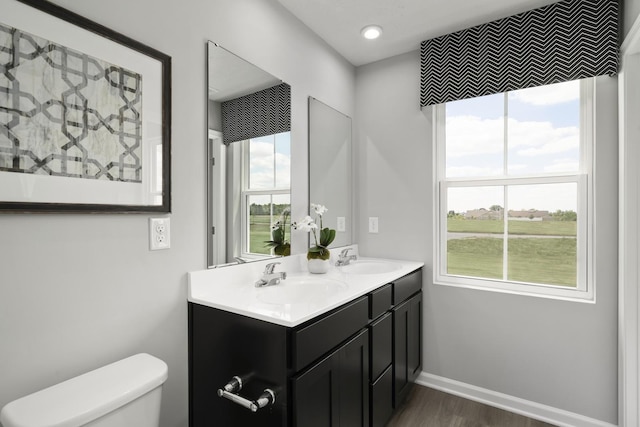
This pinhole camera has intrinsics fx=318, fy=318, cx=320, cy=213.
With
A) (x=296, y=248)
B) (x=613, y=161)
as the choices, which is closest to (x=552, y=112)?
(x=613, y=161)

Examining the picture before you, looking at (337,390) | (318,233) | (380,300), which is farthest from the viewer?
(318,233)

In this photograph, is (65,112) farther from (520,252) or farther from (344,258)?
(520,252)

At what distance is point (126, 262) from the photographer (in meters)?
1.19

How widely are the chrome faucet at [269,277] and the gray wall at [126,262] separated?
31cm

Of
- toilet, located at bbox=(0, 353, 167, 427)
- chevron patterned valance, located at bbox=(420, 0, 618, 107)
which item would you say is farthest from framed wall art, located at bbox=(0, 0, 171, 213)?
chevron patterned valance, located at bbox=(420, 0, 618, 107)

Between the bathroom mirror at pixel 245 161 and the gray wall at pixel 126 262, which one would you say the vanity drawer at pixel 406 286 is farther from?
the gray wall at pixel 126 262

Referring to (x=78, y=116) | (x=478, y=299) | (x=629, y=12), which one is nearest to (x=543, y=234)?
(x=478, y=299)

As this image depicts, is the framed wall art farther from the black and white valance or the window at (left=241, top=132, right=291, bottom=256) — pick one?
the window at (left=241, top=132, right=291, bottom=256)

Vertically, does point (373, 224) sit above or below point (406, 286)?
above

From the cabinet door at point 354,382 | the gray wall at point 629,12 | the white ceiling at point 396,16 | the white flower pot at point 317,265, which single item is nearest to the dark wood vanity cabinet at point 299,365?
the cabinet door at point 354,382

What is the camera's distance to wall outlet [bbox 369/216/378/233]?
2607 millimetres

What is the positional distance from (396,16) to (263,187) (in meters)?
1.37

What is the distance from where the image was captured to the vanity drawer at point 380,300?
5.33 feet

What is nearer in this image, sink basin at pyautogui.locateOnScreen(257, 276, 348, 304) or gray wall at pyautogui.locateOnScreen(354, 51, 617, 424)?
sink basin at pyautogui.locateOnScreen(257, 276, 348, 304)
